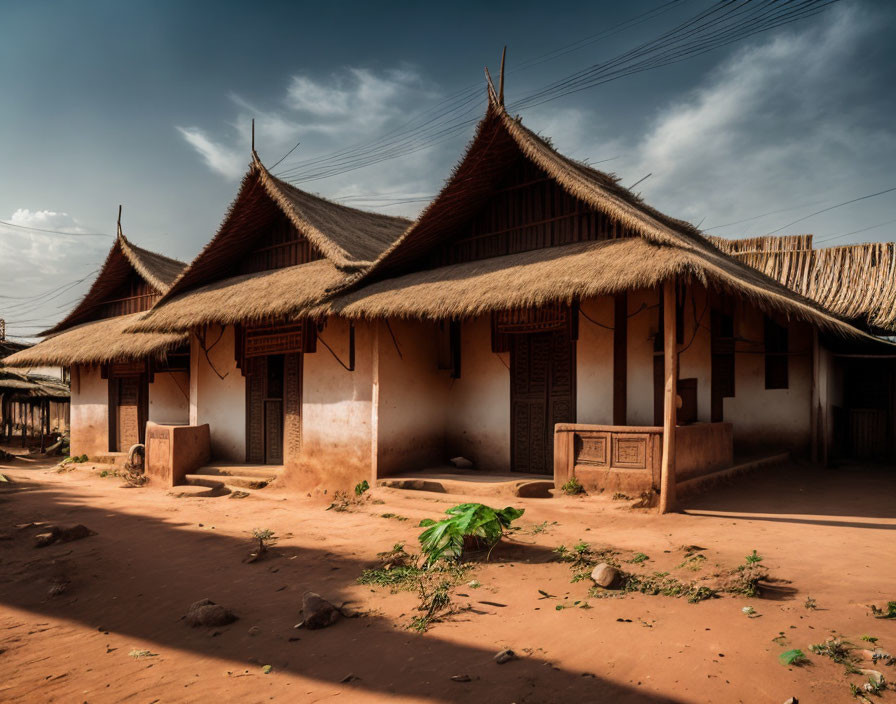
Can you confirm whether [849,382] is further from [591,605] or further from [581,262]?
[591,605]

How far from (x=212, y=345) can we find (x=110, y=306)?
23.0 ft

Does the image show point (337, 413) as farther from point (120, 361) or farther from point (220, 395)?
point (120, 361)

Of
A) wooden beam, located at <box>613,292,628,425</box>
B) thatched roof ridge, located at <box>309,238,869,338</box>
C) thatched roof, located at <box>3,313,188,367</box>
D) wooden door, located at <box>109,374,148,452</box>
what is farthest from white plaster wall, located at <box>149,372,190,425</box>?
wooden beam, located at <box>613,292,628,425</box>

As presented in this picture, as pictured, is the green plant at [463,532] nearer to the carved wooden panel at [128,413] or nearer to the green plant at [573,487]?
the green plant at [573,487]

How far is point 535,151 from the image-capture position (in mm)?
8547

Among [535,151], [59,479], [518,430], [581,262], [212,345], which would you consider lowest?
[59,479]

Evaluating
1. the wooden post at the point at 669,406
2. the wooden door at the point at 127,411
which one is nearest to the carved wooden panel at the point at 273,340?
the wooden door at the point at 127,411

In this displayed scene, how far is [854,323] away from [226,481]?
42.4 feet

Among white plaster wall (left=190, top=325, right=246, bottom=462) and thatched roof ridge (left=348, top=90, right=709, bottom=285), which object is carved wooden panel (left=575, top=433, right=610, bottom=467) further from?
white plaster wall (left=190, top=325, right=246, bottom=462)

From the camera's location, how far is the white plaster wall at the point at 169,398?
46.7 ft

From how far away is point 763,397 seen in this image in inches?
427

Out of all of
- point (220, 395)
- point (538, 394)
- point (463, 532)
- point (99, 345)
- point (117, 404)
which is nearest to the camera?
point (463, 532)

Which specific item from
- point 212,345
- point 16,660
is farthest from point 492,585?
point 212,345

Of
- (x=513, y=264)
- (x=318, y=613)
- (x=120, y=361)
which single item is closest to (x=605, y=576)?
A: (x=318, y=613)
